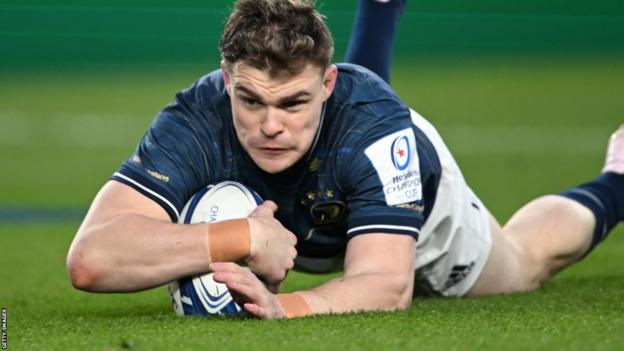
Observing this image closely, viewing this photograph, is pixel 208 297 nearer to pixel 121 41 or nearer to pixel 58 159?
pixel 58 159

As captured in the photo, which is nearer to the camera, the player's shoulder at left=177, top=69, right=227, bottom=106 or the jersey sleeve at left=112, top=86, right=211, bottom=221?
the jersey sleeve at left=112, top=86, right=211, bottom=221

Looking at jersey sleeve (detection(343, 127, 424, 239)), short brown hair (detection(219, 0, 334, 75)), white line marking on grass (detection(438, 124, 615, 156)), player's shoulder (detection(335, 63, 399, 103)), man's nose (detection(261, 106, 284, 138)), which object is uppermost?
short brown hair (detection(219, 0, 334, 75))

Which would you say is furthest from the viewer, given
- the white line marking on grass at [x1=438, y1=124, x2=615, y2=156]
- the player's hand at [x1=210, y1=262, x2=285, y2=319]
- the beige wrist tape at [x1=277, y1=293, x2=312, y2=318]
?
the white line marking on grass at [x1=438, y1=124, x2=615, y2=156]

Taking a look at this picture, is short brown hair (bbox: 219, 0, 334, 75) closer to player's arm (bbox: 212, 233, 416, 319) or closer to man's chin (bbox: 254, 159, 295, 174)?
man's chin (bbox: 254, 159, 295, 174)

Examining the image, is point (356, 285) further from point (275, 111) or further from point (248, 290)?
point (275, 111)

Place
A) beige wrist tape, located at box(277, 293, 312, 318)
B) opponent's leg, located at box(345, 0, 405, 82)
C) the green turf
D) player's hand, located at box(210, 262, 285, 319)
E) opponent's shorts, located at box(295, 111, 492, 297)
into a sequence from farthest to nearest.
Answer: opponent's leg, located at box(345, 0, 405, 82)
opponent's shorts, located at box(295, 111, 492, 297)
beige wrist tape, located at box(277, 293, 312, 318)
player's hand, located at box(210, 262, 285, 319)
the green turf

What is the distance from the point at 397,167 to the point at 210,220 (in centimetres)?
→ 64

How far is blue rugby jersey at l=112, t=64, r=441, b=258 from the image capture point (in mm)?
4148

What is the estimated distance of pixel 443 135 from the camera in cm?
1194

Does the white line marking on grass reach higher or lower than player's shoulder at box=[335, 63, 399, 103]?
lower

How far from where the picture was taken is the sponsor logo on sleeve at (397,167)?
4168 mm

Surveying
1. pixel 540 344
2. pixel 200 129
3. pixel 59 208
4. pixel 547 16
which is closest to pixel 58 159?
pixel 59 208

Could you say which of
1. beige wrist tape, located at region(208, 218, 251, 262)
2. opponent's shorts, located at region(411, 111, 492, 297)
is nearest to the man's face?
beige wrist tape, located at region(208, 218, 251, 262)

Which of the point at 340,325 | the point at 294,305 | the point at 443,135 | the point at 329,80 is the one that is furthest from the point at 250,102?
the point at 443,135
